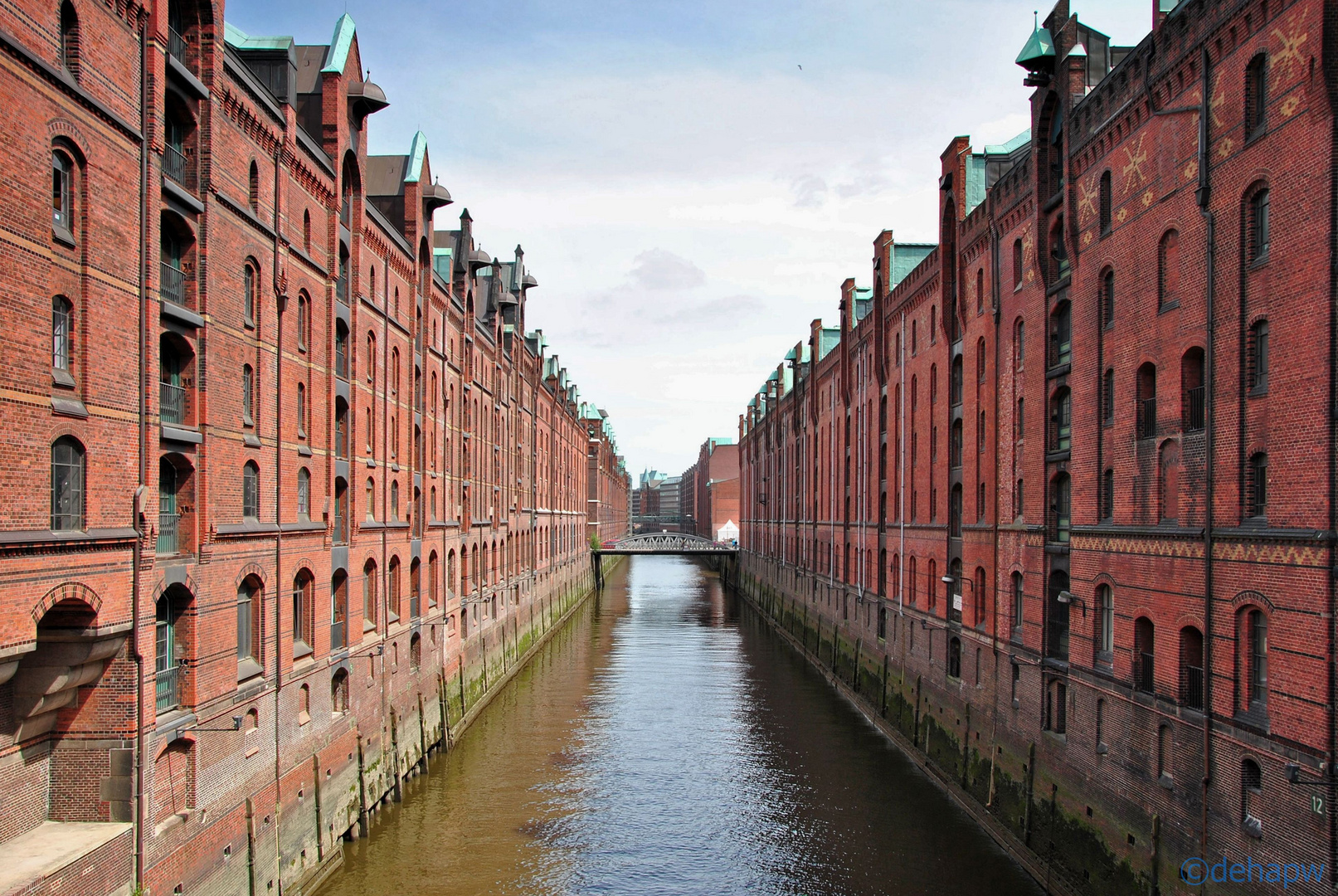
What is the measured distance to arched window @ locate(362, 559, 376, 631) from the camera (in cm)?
2308

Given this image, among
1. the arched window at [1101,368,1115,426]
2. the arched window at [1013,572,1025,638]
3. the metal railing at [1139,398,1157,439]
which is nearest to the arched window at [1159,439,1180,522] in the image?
the metal railing at [1139,398,1157,439]

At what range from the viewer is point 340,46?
21.5m

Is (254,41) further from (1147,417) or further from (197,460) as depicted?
(1147,417)

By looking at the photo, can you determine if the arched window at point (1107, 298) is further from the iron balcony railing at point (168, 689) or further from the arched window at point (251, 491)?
the iron balcony railing at point (168, 689)

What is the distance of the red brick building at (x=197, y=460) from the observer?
11.0 meters

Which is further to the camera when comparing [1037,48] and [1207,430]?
[1037,48]

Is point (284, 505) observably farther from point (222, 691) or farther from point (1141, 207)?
point (1141, 207)

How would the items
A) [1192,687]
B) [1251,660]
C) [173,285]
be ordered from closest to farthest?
[1251,660] < [173,285] < [1192,687]

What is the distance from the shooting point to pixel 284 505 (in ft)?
58.7

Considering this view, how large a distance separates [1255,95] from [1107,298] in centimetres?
538

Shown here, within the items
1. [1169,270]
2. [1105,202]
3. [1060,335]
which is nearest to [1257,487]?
[1169,270]

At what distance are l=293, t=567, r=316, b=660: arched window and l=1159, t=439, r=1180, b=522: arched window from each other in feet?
50.3

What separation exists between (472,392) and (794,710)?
54.3 feet

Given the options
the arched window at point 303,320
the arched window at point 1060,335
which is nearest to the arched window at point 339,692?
the arched window at point 303,320
